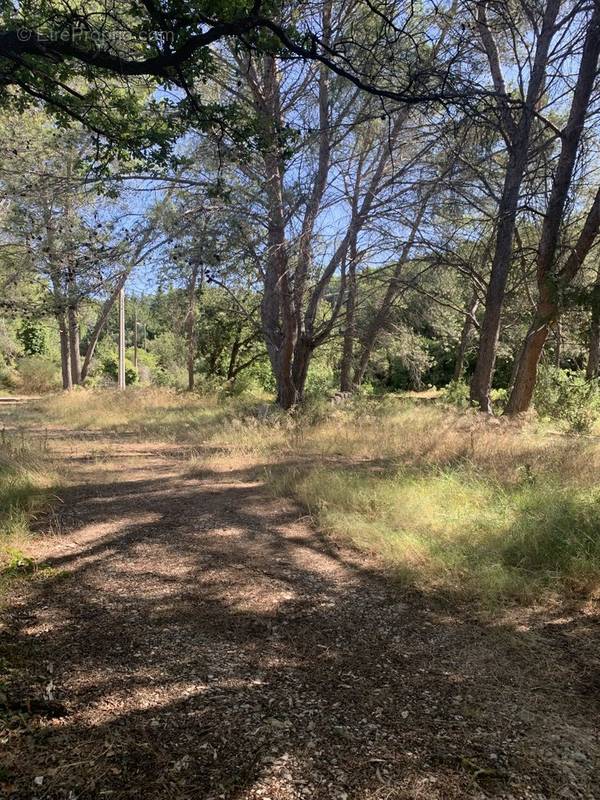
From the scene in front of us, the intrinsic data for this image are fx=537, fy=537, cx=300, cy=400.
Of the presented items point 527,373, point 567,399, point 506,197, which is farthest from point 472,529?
point 567,399

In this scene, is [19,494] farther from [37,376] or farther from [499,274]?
[37,376]

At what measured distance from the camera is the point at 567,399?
41.6 feet

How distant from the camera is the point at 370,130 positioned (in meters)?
11.8

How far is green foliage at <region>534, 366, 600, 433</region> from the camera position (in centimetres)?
1151

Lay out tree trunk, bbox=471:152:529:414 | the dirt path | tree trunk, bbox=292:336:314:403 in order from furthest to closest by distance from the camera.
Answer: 1. tree trunk, bbox=292:336:314:403
2. tree trunk, bbox=471:152:529:414
3. the dirt path

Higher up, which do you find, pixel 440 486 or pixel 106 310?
pixel 106 310

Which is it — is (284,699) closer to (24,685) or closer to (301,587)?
(24,685)

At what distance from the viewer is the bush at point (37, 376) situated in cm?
3152

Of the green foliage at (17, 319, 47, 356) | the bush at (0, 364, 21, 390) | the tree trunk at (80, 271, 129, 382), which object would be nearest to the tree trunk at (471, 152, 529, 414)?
the tree trunk at (80, 271, 129, 382)

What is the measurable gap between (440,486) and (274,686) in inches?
150

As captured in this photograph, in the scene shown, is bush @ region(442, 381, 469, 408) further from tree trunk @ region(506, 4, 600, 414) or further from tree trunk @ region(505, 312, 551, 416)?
tree trunk @ region(506, 4, 600, 414)

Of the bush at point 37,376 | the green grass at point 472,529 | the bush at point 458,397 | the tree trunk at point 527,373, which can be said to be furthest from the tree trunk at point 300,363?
the bush at point 37,376

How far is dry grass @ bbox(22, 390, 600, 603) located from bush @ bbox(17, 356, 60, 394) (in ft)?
71.9

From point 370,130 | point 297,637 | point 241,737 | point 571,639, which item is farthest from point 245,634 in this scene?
point 370,130
